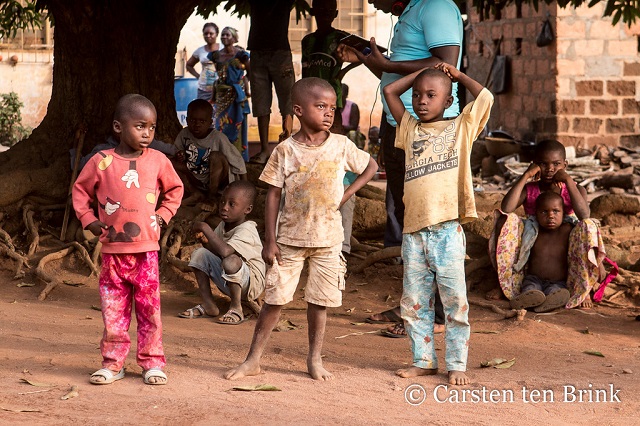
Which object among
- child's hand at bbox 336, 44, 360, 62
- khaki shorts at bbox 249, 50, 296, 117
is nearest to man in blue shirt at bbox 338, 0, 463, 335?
child's hand at bbox 336, 44, 360, 62

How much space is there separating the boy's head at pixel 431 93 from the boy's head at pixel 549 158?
6.86 feet

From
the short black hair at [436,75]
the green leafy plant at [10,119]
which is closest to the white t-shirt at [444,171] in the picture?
the short black hair at [436,75]

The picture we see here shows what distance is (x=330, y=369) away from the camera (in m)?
4.59

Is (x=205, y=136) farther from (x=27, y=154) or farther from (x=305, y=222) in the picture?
(x=305, y=222)

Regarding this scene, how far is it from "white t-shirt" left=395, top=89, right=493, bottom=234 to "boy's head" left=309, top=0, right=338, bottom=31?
3926 millimetres

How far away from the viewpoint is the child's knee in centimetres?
572

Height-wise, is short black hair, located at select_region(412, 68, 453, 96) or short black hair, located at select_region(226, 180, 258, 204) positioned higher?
short black hair, located at select_region(412, 68, 453, 96)

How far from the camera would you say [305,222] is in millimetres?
4305

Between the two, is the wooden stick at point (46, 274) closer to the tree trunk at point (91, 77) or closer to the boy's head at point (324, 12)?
the tree trunk at point (91, 77)

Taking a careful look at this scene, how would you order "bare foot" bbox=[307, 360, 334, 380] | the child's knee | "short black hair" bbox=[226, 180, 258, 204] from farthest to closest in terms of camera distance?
"short black hair" bbox=[226, 180, 258, 204]
the child's knee
"bare foot" bbox=[307, 360, 334, 380]

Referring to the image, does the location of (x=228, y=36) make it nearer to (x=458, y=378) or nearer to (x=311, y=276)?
(x=311, y=276)

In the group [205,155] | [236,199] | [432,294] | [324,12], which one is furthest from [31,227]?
[432,294]

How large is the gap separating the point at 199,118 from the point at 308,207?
329 centimetres

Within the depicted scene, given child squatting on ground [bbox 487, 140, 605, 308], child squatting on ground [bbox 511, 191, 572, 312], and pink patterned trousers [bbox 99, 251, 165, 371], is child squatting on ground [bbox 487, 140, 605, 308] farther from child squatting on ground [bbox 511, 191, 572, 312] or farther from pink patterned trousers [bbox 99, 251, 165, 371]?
pink patterned trousers [bbox 99, 251, 165, 371]
